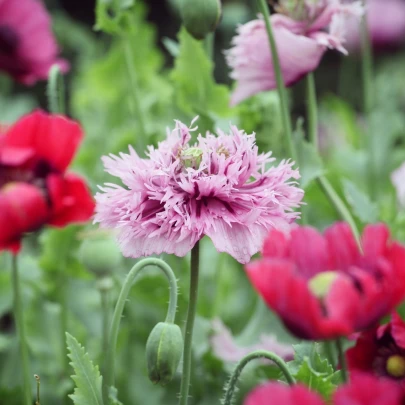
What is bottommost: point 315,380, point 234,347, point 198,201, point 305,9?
point 234,347

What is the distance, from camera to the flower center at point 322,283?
0.46m

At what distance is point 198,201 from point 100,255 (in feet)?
0.88

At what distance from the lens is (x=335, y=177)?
1.12m

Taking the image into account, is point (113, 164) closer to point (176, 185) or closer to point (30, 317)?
point (176, 185)

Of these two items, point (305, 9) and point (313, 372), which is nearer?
point (313, 372)

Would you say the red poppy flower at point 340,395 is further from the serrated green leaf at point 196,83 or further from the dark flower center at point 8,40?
the dark flower center at point 8,40

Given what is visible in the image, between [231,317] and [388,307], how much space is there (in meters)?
0.74

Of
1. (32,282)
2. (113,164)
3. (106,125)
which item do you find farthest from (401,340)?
(106,125)

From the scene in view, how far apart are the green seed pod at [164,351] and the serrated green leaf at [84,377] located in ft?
0.15

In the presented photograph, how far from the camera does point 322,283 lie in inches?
18.5

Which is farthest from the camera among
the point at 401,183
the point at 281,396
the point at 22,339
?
the point at 401,183

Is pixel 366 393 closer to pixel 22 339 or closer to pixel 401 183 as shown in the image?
pixel 22 339

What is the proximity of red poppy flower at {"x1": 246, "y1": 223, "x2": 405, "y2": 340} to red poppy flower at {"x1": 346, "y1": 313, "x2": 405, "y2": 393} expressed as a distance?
0.11 m

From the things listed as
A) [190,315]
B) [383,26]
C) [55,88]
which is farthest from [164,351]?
[383,26]
